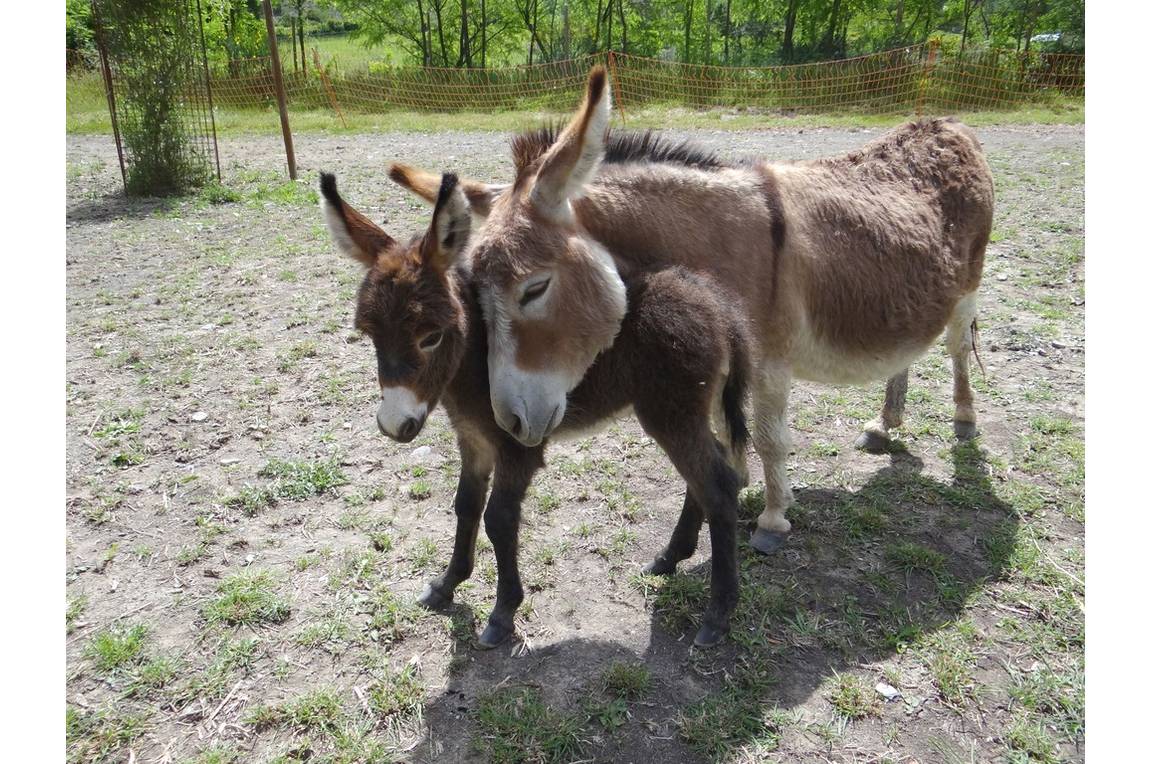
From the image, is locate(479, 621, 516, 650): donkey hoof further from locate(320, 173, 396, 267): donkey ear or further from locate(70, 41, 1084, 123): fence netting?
locate(70, 41, 1084, 123): fence netting

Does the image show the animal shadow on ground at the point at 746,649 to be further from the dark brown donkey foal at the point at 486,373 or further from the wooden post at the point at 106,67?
the wooden post at the point at 106,67

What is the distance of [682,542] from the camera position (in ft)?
11.6

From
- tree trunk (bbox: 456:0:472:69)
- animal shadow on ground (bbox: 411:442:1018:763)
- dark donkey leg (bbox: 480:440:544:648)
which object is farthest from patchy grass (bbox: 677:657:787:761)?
tree trunk (bbox: 456:0:472:69)

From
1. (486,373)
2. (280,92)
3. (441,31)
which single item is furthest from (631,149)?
(441,31)

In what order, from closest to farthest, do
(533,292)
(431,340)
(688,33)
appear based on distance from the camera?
(431,340), (533,292), (688,33)

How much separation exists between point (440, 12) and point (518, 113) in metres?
12.8

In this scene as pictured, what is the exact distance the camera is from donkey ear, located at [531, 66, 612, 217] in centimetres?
274

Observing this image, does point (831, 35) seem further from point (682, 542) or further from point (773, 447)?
point (682, 542)

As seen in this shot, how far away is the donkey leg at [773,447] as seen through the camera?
3541mm

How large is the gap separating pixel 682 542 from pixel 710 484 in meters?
0.64

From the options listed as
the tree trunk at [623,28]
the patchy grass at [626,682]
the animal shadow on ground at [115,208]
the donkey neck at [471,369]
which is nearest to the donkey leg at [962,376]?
the patchy grass at [626,682]

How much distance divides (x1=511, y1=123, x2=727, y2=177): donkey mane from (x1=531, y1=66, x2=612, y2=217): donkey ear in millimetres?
366

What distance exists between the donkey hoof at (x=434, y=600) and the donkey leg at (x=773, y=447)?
1664 mm

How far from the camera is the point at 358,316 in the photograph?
268 centimetres
